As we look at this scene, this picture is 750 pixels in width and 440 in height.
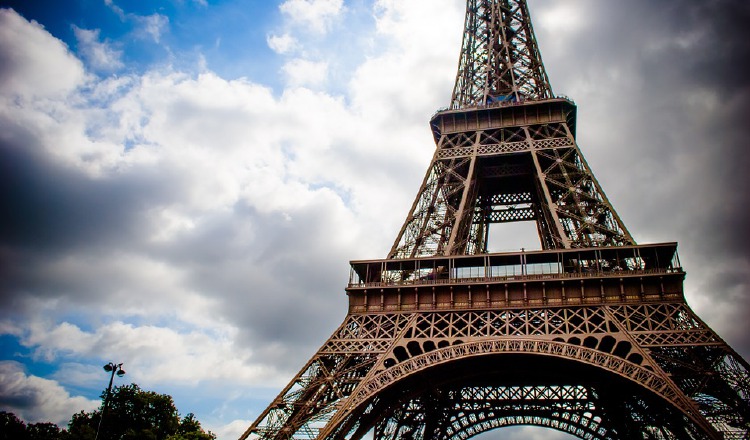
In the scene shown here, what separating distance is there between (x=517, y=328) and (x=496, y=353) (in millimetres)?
1717

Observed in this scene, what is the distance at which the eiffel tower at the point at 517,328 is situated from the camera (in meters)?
19.8

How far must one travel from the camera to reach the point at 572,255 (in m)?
23.5

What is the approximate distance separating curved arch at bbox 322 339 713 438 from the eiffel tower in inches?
2.0

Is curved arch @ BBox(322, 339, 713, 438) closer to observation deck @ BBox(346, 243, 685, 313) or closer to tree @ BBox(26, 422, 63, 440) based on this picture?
observation deck @ BBox(346, 243, 685, 313)

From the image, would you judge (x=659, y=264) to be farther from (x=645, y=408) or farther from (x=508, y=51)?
(x=508, y=51)

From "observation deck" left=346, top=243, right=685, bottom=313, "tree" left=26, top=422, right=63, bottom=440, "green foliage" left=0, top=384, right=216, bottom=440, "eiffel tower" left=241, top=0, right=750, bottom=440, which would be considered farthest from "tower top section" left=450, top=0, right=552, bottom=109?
"tree" left=26, top=422, right=63, bottom=440

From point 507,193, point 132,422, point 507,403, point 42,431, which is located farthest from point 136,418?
point 507,193

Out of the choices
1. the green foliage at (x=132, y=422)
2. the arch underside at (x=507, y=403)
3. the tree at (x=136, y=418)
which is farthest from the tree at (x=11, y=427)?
the arch underside at (x=507, y=403)

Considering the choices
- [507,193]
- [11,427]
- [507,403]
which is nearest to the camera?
[507,403]

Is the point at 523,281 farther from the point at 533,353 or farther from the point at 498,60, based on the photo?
the point at 498,60

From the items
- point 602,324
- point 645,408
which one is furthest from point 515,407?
point 602,324

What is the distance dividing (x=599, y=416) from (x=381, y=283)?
46.2 feet

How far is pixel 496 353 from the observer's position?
68.0 feet

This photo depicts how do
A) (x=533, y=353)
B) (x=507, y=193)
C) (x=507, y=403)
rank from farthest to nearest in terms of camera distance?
(x=507, y=193), (x=507, y=403), (x=533, y=353)
